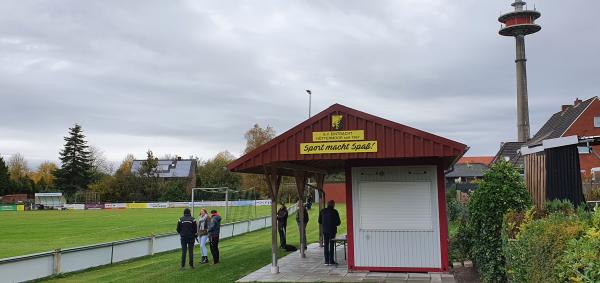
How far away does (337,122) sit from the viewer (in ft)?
38.3

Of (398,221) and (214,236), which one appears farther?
(214,236)

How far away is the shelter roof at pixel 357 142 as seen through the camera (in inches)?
433

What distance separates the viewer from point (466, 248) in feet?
40.9

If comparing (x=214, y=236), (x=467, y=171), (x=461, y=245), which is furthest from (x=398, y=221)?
(x=467, y=171)

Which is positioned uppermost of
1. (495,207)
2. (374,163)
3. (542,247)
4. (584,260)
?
(374,163)

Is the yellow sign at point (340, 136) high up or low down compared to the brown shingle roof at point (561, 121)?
down

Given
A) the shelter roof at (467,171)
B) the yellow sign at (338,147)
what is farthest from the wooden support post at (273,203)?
the shelter roof at (467,171)

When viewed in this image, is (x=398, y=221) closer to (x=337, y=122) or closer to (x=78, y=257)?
(x=337, y=122)

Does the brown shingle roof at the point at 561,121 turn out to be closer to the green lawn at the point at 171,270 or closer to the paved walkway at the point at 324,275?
the green lawn at the point at 171,270

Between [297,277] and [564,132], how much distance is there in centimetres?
4063

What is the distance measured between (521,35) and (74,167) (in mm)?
72099

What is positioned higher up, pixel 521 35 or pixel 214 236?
pixel 521 35

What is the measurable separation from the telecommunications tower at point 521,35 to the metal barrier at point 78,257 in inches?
1648

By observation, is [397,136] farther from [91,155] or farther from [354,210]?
[91,155]
